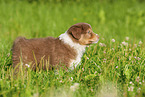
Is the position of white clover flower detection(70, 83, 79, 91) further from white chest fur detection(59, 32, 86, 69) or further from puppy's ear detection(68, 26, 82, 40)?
puppy's ear detection(68, 26, 82, 40)

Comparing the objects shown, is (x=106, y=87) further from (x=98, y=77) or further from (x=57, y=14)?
(x=57, y=14)

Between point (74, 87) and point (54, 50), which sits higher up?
point (54, 50)

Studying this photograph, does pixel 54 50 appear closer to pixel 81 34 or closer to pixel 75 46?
pixel 75 46

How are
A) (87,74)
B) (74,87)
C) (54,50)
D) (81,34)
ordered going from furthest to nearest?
(81,34) → (54,50) → (87,74) → (74,87)

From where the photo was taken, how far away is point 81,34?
16.7ft

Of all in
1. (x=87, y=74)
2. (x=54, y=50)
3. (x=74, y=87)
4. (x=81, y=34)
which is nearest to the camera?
(x=74, y=87)

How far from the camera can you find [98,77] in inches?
175

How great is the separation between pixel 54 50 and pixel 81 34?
76 centimetres

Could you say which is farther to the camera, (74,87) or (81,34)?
(81,34)

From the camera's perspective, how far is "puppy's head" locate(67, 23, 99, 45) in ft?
16.5

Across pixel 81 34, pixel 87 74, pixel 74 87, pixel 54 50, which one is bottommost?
pixel 74 87

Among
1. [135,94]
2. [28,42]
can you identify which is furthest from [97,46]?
[135,94]

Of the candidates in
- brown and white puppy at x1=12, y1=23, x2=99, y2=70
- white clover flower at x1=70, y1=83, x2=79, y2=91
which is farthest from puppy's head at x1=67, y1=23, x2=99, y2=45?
white clover flower at x1=70, y1=83, x2=79, y2=91

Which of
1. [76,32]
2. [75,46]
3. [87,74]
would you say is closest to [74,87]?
[87,74]
